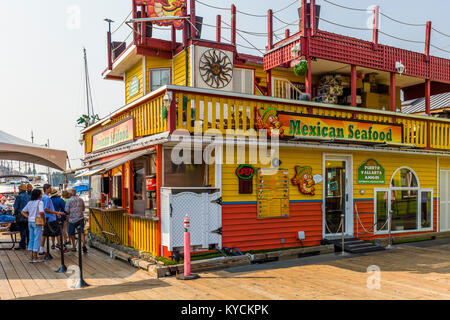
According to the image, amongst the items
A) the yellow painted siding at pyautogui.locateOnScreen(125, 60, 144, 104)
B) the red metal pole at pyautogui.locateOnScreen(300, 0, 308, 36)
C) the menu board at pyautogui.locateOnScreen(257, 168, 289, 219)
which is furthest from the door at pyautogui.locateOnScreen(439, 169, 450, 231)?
the yellow painted siding at pyautogui.locateOnScreen(125, 60, 144, 104)

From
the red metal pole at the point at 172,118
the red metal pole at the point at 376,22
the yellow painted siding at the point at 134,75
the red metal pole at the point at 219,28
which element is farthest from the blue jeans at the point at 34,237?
the red metal pole at the point at 376,22

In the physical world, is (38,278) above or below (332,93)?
below

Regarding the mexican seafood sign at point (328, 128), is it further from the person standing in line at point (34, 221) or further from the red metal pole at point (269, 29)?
the person standing in line at point (34, 221)

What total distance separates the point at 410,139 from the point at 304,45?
478 cm

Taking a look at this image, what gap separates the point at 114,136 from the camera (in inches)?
464

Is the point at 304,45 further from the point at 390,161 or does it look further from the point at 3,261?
the point at 3,261

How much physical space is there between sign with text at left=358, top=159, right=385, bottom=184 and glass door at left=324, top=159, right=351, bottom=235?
510 mm

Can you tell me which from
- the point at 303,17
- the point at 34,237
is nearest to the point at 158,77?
the point at 303,17

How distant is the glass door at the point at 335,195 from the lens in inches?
444

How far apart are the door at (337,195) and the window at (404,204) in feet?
3.90

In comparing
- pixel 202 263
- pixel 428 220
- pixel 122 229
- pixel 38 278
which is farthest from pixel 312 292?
pixel 428 220

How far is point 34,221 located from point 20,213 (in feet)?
7.62

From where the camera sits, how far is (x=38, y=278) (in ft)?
26.1
